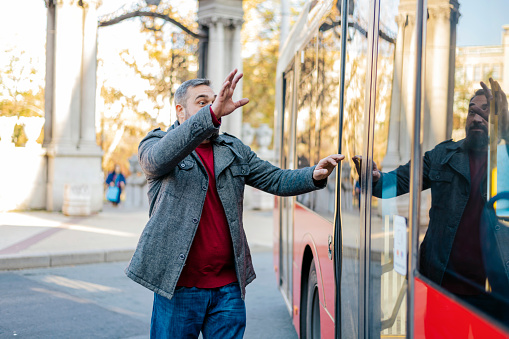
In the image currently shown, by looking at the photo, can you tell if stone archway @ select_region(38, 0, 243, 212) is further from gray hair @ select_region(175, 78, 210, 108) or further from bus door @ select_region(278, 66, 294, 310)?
gray hair @ select_region(175, 78, 210, 108)

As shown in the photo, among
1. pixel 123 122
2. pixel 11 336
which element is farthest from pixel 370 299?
pixel 123 122

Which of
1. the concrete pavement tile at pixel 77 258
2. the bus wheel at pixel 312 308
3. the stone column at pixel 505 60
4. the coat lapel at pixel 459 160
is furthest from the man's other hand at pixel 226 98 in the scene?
the concrete pavement tile at pixel 77 258

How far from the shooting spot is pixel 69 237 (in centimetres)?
1141

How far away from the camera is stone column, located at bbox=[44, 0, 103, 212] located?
15867 mm

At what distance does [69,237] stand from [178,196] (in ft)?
30.1

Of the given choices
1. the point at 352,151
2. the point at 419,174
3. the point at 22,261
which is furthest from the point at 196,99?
the point at 22,261

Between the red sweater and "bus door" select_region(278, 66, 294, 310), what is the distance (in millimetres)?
2555

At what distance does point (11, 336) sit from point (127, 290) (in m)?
2.33

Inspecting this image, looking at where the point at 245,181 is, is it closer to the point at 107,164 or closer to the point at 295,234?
the point at 295,234

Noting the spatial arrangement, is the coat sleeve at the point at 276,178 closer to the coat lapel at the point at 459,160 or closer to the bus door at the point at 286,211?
the coat lapel at the point at 459,160

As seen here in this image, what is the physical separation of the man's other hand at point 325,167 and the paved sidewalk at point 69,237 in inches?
280

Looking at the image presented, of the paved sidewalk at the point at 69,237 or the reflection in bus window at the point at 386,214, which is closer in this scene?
the reflection in bus window at the point at 386,214

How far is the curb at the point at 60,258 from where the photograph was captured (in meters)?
8.91

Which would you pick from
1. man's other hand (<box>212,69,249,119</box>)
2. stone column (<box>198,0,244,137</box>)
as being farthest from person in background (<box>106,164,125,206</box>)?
man's other hand (<box>212,69,249,119</box>)
